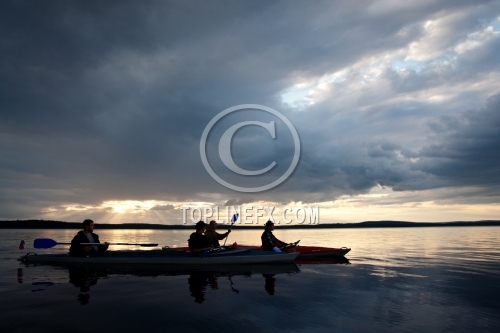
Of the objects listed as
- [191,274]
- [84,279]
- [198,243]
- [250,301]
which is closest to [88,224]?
[84,279]

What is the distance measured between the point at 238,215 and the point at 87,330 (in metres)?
13.1

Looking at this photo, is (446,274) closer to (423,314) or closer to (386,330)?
(423,314)

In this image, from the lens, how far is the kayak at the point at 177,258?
17.9m

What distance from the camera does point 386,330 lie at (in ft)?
25.3

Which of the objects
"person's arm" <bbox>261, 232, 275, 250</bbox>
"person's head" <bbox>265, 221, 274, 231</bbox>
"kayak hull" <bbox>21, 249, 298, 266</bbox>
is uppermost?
"person's head" <bbox>265, 221, 274, 231</bbox>

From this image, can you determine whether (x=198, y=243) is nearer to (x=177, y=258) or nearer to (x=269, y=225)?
(x=177, y=258)

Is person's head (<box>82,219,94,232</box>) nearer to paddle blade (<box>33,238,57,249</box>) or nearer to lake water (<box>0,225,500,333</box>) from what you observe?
lake water (<box>0,225,500,333</box>)

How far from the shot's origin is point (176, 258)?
58.5 ft

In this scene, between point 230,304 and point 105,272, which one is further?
point 105,272

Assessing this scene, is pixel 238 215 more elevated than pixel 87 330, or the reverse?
pixel 238 215

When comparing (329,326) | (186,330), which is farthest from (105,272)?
(329,326)

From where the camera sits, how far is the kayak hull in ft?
58.6

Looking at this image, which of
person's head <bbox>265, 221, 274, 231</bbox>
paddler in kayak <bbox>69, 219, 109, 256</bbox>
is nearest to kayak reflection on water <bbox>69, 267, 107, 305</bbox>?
paddler in kayak <bbox>69, 219, 109, 256</bbox>

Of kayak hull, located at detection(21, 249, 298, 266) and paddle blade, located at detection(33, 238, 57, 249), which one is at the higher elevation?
paddle blade, located at detection(33, 238, 57, 249)
